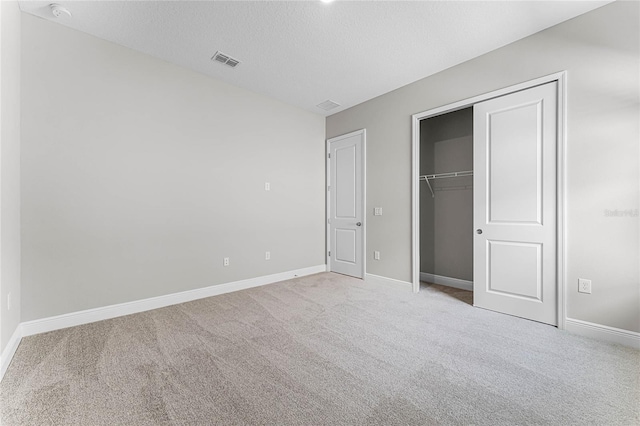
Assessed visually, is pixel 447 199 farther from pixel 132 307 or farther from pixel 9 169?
pixel 9 169

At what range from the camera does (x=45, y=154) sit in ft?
7.87

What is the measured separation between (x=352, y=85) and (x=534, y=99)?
2.09 meters

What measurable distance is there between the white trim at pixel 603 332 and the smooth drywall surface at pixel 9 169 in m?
4.51

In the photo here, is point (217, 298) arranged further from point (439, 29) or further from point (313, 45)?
point (439, 29)

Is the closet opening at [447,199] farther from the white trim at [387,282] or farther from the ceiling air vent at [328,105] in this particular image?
the ceiling air vent at [328,105]

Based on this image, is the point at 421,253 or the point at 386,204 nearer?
the point at 386,204

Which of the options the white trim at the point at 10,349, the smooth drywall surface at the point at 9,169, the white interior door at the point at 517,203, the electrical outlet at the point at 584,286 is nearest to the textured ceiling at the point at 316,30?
the smooth drywall surface at the point at 9,169

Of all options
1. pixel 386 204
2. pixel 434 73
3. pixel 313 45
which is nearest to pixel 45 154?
pixel 313 45

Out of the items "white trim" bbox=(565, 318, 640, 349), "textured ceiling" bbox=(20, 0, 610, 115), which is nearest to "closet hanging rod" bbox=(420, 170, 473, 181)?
"textured ceiling" bbox=(20, 0, 610, 115)

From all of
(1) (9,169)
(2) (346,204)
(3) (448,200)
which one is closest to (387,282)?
(2) (346,204)

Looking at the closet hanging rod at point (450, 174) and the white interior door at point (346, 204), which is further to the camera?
the white interior door at point (346, 204)

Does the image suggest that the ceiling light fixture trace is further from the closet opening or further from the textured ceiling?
the closet opening

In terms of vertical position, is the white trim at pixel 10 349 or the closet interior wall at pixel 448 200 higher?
the closet interior wall at pixel 448 200

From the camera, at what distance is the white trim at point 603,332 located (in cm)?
212
